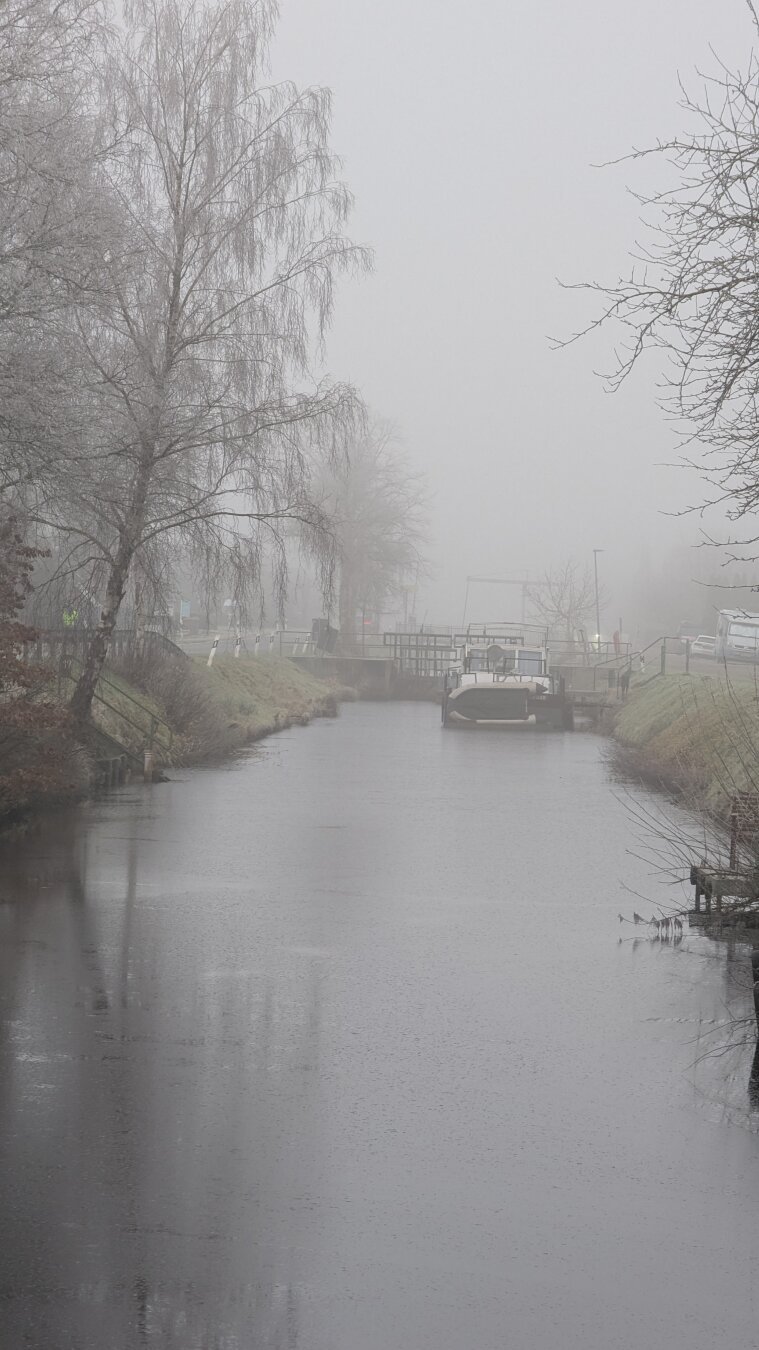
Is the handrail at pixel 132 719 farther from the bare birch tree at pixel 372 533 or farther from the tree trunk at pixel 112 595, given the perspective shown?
the bare birch tree at pixel 372 533

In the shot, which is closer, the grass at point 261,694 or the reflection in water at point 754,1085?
the reflection in water at point 754,1085

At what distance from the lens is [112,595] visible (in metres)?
22.0

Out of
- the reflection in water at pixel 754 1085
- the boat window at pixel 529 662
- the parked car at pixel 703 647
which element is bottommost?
the reflection in water at pixel 754 1085

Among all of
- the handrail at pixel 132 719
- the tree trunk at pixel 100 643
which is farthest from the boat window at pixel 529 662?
the tree trunk at pixel 100 643

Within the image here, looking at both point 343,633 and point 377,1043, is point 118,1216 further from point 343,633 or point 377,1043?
point 343,633

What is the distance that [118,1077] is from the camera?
695cm

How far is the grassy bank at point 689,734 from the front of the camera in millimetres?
16203

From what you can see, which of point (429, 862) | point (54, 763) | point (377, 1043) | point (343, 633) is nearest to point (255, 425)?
point (54, 763)

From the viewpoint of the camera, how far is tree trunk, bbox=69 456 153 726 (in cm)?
2123

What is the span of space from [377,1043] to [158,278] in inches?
659

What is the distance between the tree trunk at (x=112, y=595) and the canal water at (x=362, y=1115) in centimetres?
735

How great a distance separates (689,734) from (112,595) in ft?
29.8

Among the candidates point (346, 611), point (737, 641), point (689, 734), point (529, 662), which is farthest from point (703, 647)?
point (689, 734)

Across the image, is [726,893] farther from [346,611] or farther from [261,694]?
[346,611]
